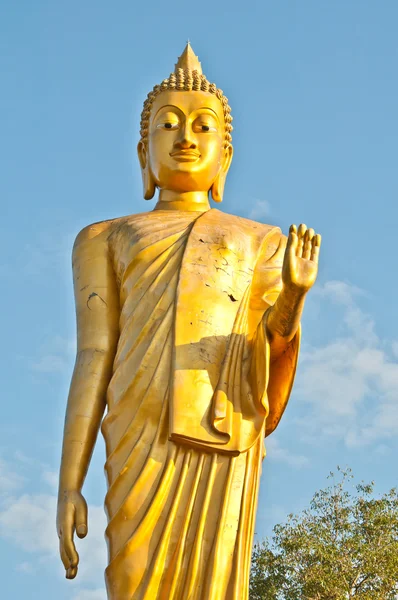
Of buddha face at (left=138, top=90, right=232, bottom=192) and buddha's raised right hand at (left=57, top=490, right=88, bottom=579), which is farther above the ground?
buddha face at (left=138, top=90, right=232, bottom=192)

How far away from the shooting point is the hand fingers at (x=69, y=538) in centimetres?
702

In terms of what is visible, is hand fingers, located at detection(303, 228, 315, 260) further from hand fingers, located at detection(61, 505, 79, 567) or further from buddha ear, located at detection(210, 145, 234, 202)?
hand fingers, located at detection(61, 505, 79, 567)

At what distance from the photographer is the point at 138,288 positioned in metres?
7.60

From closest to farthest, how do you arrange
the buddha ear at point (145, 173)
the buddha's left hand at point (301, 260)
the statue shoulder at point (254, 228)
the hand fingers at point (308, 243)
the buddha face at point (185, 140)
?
1. the buddha's left hand at point (301, 260)
2. the hand fingers at point (308, 243)
3. the statue shoulder at point (254, 228)
4. the buddha face at point (185, 140)
5. the buddha ear at point (145, 173)

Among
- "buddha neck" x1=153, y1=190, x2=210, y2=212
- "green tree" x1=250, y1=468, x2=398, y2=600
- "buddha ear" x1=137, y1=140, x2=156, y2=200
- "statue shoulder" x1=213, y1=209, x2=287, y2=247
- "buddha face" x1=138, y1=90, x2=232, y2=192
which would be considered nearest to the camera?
"statue shoulder" x1=213, y1=209, x2=287, y2=247

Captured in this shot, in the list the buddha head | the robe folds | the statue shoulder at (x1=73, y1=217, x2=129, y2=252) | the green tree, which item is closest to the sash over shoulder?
the robe folds

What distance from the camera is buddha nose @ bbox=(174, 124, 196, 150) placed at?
807 centimetres

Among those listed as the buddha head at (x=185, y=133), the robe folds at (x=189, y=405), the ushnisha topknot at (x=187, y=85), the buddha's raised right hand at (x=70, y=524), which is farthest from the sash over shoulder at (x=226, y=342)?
the ushnisha topknot at (x=187, y=85)

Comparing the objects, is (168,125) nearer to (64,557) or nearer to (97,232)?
(97,232)

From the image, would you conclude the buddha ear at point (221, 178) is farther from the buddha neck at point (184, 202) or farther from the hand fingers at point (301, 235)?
the hand fingers at point (301, 235)

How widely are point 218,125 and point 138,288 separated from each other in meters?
1.39

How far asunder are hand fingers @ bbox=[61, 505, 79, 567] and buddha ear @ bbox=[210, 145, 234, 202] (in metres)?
2.51

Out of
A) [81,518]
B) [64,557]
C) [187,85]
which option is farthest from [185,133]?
[64,557]

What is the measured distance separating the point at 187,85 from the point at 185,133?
383 millimetres
